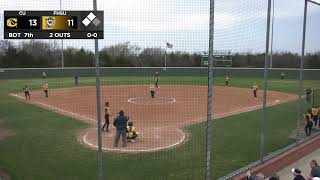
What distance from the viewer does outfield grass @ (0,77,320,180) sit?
11414 millimetres

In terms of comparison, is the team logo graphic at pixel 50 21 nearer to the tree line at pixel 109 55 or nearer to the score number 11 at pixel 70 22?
the score number 11 at pixel 70 22

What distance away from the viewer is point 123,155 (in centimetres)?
1319

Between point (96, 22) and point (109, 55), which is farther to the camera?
point (109, 55)

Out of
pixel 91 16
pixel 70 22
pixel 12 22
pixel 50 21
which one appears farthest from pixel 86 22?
pixel 12 22

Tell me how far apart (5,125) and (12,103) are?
9549 millimetres

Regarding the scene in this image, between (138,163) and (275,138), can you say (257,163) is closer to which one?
(138,163)

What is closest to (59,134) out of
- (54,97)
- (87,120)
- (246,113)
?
(87,120)

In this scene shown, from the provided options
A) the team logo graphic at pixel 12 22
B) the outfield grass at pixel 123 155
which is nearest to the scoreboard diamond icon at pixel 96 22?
the team logo graphic at pixel 12 22

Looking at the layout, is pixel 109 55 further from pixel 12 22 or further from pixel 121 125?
pixel 121 125

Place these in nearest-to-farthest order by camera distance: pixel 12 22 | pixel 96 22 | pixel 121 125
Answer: pixel 96 22 < pixel 12 22 < pixel 121 125

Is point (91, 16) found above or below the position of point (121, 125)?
above
